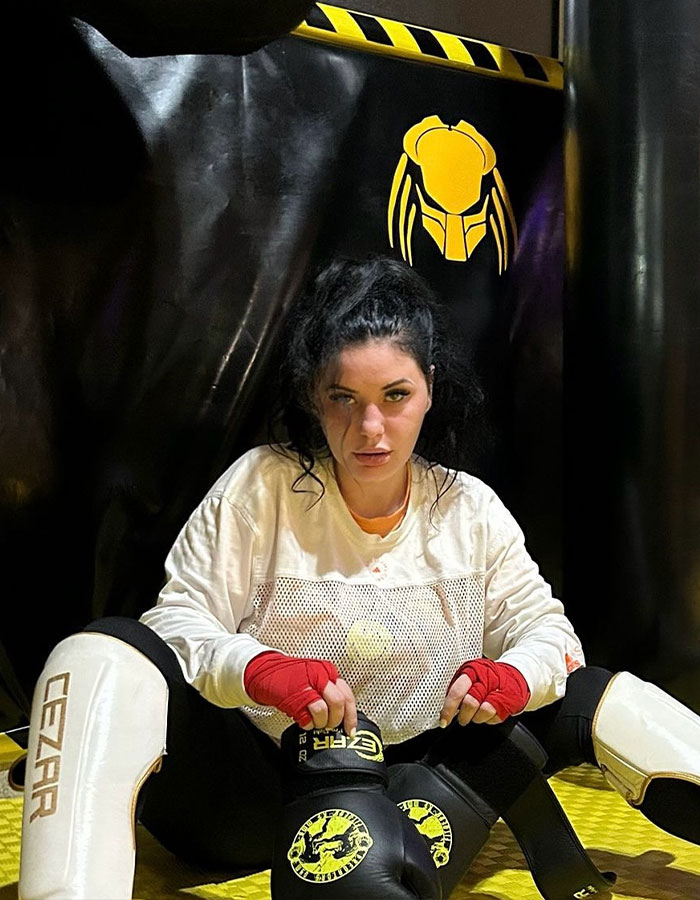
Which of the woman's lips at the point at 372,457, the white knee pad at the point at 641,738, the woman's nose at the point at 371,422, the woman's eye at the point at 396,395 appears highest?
the woman's eye at the point at 396,395

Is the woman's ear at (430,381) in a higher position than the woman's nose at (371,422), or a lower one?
higher

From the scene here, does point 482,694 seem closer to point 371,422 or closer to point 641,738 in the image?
point 641,738

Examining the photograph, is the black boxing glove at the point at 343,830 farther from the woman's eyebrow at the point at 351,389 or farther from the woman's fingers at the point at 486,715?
the woman's eyebrow at the point at 351,389

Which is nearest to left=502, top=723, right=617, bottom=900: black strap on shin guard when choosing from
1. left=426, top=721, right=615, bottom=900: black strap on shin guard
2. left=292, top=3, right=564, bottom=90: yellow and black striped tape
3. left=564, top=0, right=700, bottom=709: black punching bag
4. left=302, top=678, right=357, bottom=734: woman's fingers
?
left=426, top=721, right=615, bottom=900: black strap on shin guard

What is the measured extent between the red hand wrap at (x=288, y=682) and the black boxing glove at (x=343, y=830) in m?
0.04

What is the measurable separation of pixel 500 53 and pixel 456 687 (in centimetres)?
119

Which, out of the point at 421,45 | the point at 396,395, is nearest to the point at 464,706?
the point at 396,395

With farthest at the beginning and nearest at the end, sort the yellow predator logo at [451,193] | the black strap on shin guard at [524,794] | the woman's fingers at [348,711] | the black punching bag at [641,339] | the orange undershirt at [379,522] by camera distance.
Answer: the yellow predator logo at [451,193], the black punching bag at [641,339], the orange undershirt at [379,522], the black strap on shin guard at [524,794], the woman's fingers at [348,711]

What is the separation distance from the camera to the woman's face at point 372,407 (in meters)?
1.19

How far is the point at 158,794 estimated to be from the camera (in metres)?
1.16

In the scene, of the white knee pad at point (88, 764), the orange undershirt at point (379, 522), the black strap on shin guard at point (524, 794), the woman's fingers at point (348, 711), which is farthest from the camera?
the orange undershirt at point (379, 522)

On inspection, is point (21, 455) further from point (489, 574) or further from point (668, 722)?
point (668, 722)

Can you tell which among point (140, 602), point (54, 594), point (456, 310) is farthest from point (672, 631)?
point (54, 594)

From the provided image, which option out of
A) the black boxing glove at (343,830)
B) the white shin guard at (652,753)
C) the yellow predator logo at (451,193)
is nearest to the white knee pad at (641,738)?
the white shin guard at (652,753)
